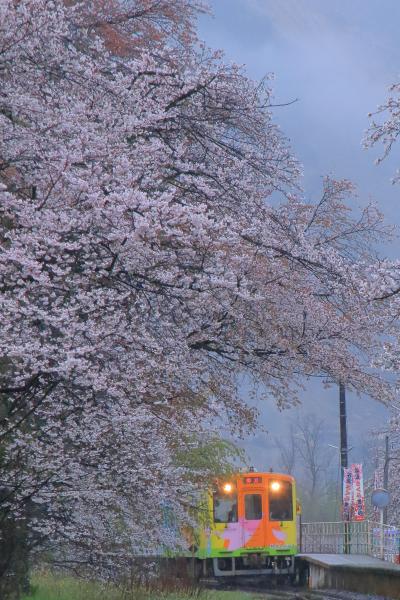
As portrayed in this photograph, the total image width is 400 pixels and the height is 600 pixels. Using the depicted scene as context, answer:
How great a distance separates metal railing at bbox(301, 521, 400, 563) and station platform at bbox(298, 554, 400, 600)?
0.46 metres

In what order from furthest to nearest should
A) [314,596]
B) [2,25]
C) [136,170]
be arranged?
1. [314,596]
2. [136,170]
3. [2,25]

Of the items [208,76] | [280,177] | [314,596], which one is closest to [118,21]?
[208,76]

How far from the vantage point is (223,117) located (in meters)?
12.1

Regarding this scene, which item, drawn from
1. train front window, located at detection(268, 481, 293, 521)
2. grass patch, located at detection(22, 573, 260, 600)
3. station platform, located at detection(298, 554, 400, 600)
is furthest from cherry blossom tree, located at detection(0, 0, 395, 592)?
train front window, located at detection(268, 481, 293, 521)

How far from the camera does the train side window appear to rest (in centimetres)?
2864

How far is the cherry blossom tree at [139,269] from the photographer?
891 cm

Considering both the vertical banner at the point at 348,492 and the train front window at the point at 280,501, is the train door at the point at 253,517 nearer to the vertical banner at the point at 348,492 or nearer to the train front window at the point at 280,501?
the train front window at the point at 280,501

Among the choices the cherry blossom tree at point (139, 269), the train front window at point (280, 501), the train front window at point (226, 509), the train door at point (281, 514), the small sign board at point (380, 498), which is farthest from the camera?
the train front window at point (280, 501)

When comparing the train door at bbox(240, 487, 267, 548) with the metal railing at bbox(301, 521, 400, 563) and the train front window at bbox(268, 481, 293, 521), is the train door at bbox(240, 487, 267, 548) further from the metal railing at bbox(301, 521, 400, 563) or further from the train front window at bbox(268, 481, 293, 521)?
the metal railing at bbox(301, 521, 400, 563)

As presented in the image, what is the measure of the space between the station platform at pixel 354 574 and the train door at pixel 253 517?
4.21 ft

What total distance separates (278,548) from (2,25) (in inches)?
872

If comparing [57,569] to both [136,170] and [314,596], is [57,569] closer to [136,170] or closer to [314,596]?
[136,170]

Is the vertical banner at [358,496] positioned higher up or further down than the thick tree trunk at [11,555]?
higher up

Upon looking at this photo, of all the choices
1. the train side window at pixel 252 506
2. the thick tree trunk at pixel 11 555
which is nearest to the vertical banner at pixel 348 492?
the train side window at pixel 252 506
